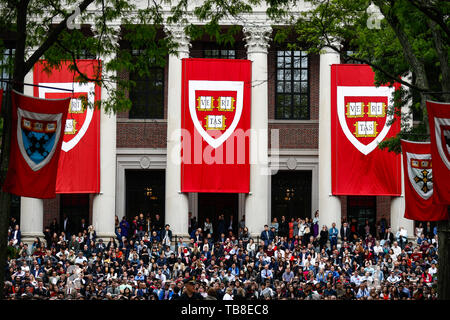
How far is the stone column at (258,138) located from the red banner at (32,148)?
24397 mm

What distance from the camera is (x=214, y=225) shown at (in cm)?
4362

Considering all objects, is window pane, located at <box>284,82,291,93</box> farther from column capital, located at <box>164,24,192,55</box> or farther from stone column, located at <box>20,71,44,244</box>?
→ stone column, located at <box>20,71,44,244</box>

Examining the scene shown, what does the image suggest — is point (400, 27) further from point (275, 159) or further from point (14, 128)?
point (275, 159)

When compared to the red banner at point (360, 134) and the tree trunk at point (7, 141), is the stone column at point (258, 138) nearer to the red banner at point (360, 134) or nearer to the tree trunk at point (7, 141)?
the red banner at point (360, 134)

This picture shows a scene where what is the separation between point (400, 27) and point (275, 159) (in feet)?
77.8

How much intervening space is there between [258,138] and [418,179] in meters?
20.6

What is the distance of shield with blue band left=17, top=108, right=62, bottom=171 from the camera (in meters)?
14.1

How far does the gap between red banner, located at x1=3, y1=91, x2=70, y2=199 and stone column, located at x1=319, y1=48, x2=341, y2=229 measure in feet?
83.2

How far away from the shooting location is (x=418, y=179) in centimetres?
1850

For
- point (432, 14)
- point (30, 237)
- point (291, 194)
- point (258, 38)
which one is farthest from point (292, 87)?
point (432, 14)

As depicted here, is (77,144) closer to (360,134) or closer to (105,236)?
(105,236)

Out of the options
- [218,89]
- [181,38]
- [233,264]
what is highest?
[181,38]

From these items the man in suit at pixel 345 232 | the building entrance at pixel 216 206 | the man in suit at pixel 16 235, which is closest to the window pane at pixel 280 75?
the building entrance at pixel 216 206
